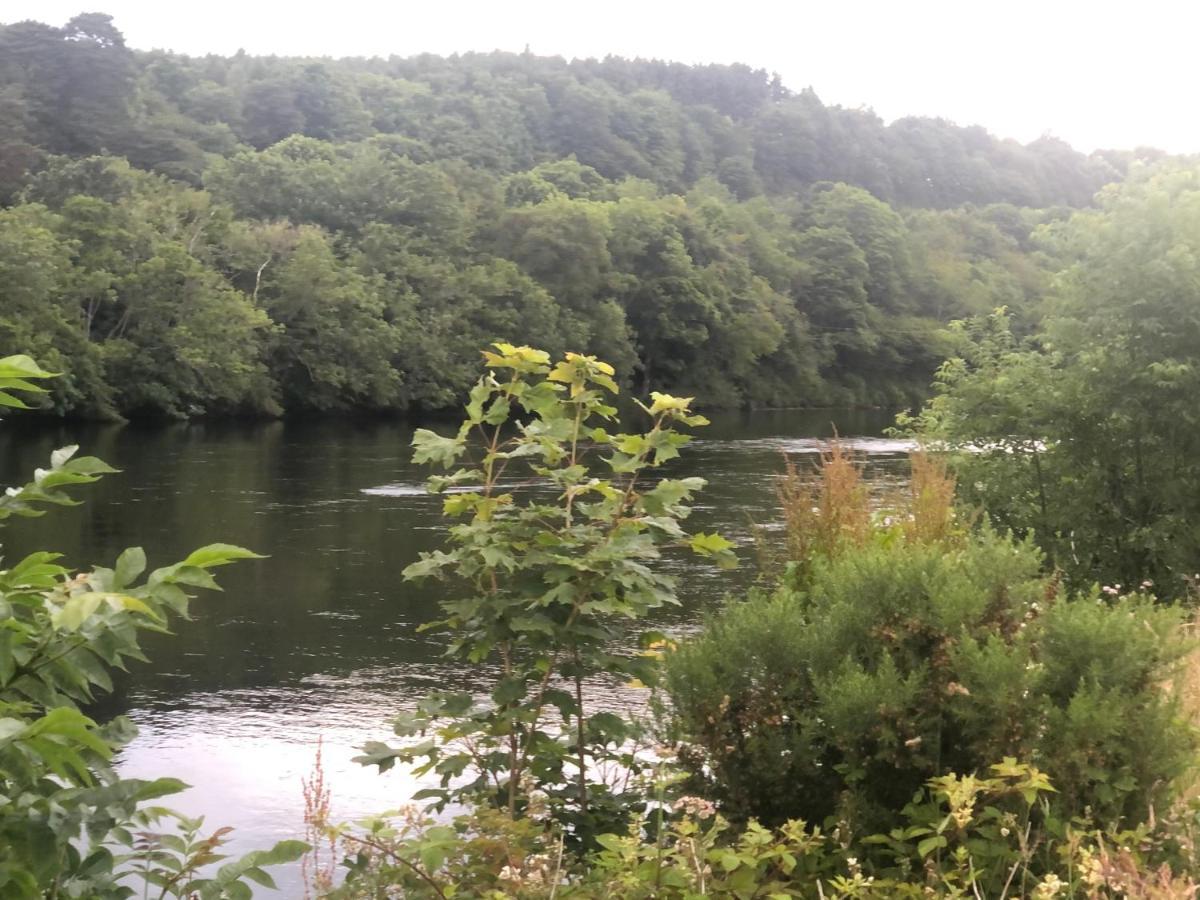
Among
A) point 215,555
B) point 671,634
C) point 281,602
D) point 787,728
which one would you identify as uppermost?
point 215,555

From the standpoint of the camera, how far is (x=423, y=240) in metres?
58.6

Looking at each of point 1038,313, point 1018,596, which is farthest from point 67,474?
point 1038,313

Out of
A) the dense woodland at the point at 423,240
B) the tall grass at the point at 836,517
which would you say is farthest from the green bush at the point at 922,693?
the dense woodland at the point at 423,240

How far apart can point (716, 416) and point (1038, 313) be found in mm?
49143

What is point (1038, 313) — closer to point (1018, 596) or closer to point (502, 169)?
point (1018, 596)

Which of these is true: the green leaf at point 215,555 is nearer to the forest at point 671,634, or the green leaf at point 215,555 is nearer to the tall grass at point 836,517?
the forest at point 671,634

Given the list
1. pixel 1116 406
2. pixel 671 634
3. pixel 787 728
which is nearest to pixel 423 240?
pixel 1116 406

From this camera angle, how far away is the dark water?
8508 mm

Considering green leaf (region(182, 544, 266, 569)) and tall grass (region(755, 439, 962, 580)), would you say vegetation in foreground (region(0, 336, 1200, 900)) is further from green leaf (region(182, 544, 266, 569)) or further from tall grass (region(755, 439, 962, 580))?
tall grass (region(755, 439, 962, 580))

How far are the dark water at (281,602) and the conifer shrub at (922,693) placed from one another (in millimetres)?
3289

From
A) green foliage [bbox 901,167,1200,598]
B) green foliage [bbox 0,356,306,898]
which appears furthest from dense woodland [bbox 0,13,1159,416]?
green foliage [bbox 0,356,306,898]

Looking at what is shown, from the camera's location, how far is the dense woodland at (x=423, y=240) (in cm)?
4406

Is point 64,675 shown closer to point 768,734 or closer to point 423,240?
point 768,734

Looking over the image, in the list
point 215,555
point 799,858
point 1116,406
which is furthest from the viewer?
point 1116,406
